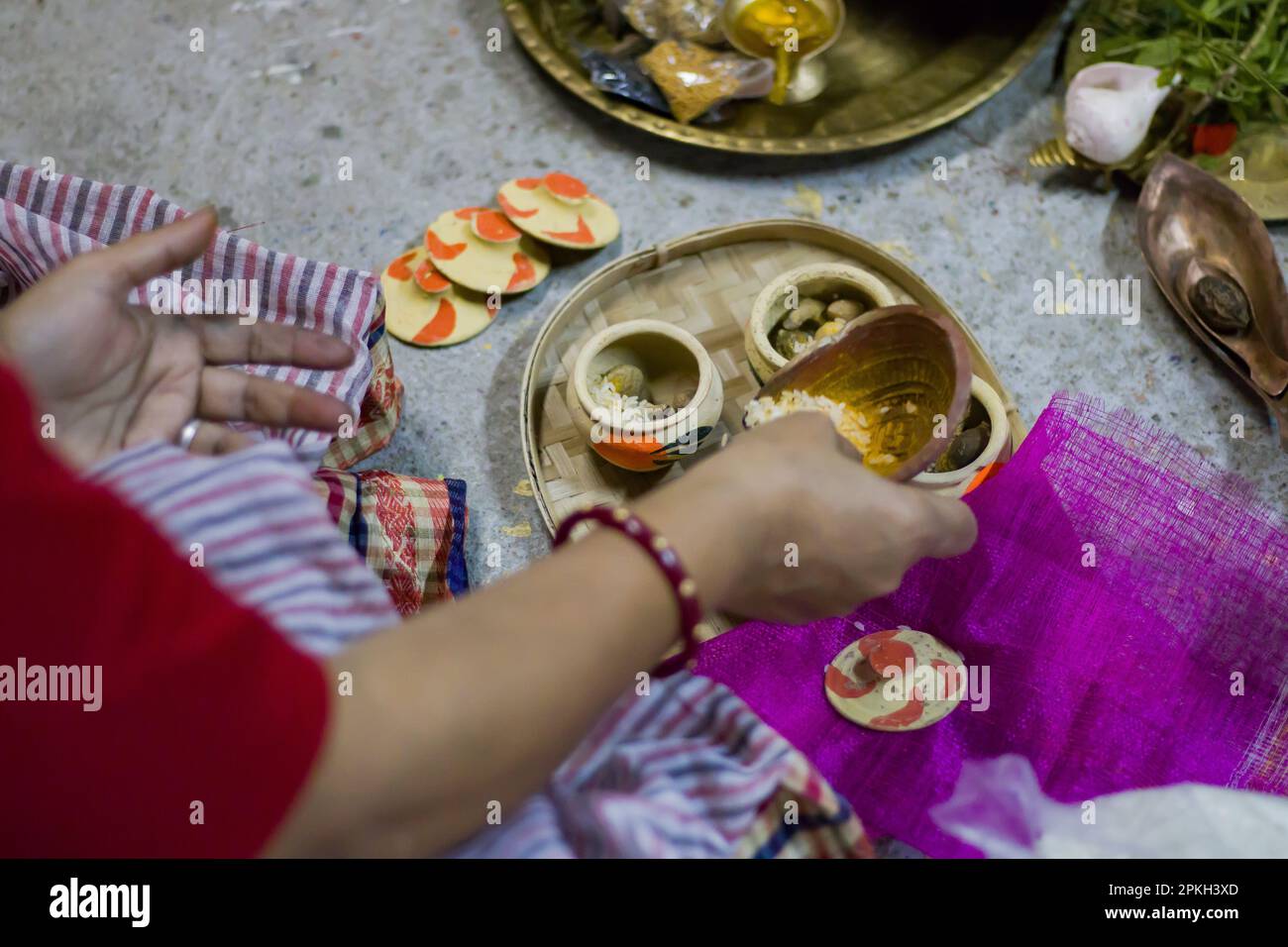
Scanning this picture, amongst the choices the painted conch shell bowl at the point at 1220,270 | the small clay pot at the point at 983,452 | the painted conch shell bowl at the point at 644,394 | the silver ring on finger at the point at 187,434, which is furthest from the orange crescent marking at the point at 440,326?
the painted conch shell bowl at the point at 1220,270

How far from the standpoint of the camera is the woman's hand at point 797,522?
2.01 feet

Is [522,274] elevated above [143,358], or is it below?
below

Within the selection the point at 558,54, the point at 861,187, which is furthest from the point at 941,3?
the point at 558,54

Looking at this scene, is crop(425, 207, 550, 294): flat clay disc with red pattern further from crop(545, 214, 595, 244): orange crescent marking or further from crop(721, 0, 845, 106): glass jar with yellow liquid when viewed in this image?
crop(721, 0, 845, 106): glass jar with yellow liquid

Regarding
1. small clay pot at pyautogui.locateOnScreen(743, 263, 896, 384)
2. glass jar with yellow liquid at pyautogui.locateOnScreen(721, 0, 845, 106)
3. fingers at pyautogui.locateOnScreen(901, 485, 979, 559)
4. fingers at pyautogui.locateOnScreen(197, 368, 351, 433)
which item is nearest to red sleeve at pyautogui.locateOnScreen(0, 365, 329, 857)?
fingers at pyautogui.locateOnScreen(197, 368, 351, 433)

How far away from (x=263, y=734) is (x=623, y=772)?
259 millimetres

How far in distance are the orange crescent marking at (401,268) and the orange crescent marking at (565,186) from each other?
0.19 m

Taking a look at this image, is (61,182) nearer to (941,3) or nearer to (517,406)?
(517,406)

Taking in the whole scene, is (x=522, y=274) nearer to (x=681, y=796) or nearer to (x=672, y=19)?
(x=672, y=19)

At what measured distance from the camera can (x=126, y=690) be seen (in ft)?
1.52

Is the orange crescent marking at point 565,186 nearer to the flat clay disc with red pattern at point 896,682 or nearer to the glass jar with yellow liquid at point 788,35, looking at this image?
the glass jar with yellow liquid at point 788,35

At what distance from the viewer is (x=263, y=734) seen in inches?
18.3

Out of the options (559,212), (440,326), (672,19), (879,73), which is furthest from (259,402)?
(879,73)

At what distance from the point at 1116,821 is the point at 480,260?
35.0 inches
